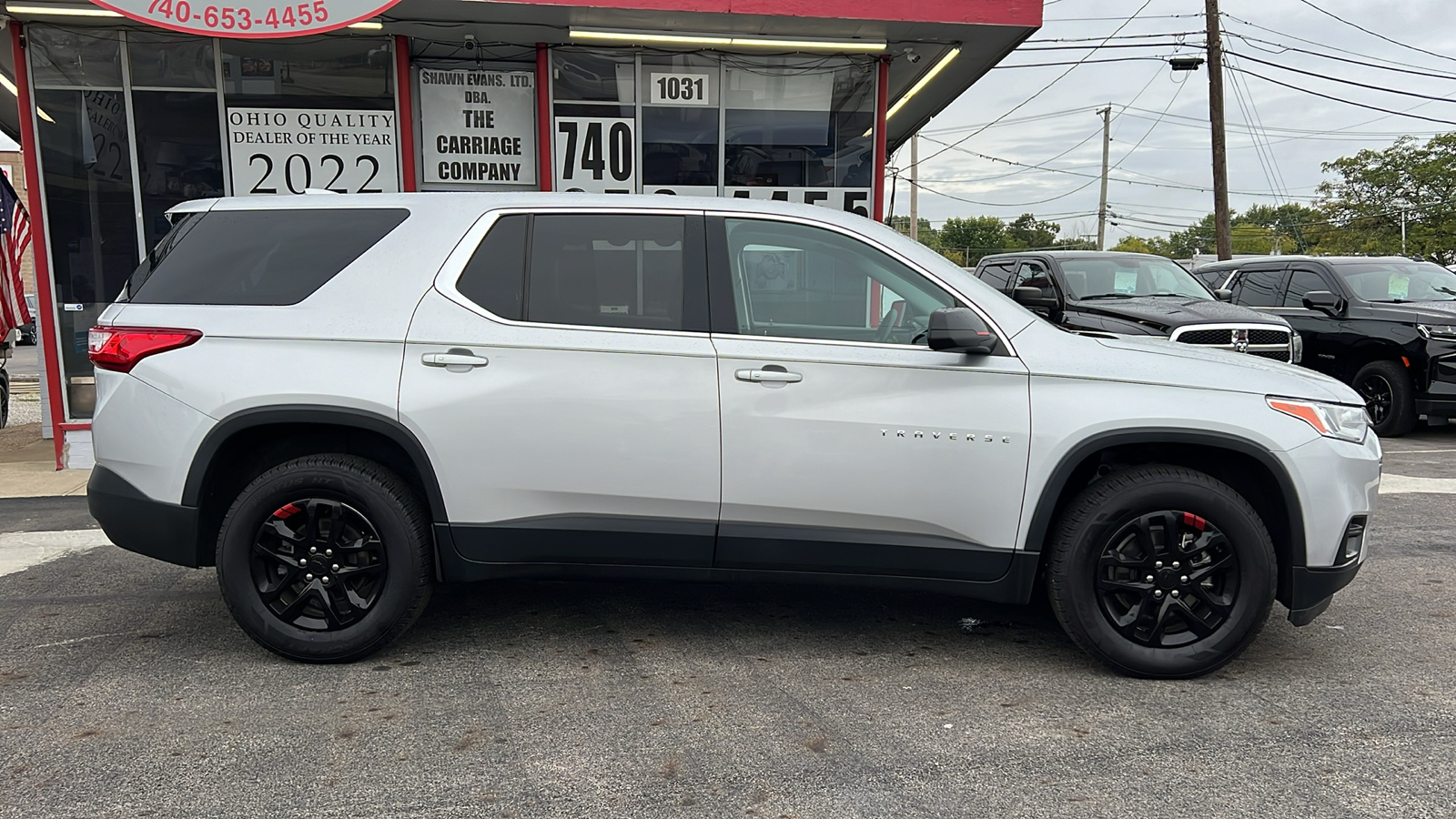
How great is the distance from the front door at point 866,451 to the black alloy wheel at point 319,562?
1411 mm

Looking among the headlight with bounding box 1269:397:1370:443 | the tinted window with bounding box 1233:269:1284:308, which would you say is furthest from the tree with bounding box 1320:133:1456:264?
the headlight with bounding box 1269:397:1370:443

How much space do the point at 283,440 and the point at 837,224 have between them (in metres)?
2.43

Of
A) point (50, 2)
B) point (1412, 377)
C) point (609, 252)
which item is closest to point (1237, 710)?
point (609, 252)

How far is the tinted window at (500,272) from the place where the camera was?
13.1 ft

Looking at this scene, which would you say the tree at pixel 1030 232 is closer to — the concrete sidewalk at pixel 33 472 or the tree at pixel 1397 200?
the tree at pixel 1397 200

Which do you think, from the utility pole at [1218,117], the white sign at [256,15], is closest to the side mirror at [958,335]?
the white sign at [256,15]

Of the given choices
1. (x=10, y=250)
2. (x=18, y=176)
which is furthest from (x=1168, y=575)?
(x=18, y=176)

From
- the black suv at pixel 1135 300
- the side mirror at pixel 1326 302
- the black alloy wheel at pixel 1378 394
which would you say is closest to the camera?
the black suv at pixel 1135 300

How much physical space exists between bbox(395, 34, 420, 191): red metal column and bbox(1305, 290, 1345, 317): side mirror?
9.38 metres

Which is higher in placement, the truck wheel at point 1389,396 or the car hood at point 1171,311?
the car hood at point 1171,311

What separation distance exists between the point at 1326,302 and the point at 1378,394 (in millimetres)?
1116

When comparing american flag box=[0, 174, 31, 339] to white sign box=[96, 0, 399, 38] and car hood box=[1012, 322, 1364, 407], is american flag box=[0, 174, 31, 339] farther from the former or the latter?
car hood box=[1012, 322, 1364, 407]

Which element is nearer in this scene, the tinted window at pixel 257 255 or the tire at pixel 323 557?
the tire at pixel 323 557

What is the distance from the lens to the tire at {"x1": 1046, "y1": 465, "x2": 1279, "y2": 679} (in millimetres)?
3816
